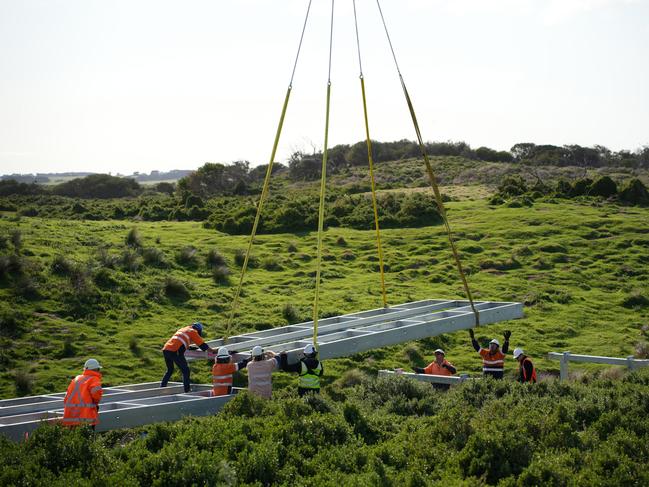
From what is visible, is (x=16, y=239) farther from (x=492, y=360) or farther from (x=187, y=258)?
(x=492, y=360)

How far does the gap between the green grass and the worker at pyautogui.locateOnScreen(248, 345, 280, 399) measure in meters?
7.05

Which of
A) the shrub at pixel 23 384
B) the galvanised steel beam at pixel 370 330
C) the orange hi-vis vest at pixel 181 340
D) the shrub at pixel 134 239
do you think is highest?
the shrub at pixel 134 239

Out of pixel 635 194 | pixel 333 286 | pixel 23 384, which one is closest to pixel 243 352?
pixel 23 384

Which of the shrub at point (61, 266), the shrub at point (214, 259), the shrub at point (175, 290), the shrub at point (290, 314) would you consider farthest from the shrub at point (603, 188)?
the shrub at point (61, 266)

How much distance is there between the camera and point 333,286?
35031mm

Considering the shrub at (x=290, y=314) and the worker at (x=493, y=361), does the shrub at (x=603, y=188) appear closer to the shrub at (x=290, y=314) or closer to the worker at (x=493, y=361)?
the shrub at (x=290, y=314)

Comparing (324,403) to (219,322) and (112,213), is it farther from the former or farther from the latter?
(112,213)

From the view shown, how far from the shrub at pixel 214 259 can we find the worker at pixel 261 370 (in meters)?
19.8

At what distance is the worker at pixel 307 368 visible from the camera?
17109 millimetres

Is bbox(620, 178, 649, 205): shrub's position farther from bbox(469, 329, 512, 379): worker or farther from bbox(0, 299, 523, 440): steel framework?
bbox(469, 329, 512, 379): worker

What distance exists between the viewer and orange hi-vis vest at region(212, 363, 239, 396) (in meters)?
17.4

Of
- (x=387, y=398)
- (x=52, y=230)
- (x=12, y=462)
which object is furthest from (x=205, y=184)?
(x=12, y=462)

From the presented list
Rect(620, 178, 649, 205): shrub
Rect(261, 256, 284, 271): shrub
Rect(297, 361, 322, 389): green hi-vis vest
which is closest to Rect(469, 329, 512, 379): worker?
Rect(297, 361, 322, 389): green hi-vis vest

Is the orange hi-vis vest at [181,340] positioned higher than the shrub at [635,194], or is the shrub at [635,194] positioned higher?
the shrub at [635,194]
